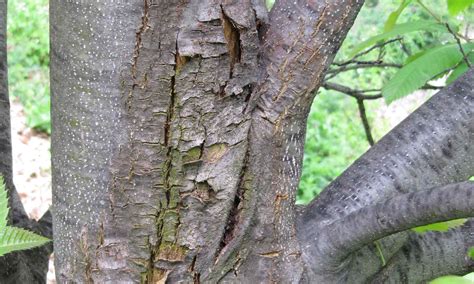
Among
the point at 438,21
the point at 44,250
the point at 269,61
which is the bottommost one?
the point at 44,250

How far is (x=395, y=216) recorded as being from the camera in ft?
3.16

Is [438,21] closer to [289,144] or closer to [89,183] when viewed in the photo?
[289,144]

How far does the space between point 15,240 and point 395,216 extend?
0.56 metres

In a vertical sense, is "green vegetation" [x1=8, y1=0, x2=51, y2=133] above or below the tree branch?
A: above

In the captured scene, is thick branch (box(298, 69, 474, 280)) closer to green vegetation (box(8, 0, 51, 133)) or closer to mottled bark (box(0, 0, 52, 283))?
mottled bark (box(0, 0, 52, 283))

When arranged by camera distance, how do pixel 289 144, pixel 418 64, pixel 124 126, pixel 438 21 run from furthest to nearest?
pixel 438 21, pixel 418 64, pixel 289 144, pixel 124 126

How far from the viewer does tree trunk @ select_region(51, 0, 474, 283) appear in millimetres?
925

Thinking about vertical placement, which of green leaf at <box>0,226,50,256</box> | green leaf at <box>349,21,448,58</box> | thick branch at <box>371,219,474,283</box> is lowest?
thick branch at <box>371,219,474,283</box>

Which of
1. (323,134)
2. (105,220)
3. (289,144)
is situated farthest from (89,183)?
(323,134)

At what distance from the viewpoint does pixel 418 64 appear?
1.36 m

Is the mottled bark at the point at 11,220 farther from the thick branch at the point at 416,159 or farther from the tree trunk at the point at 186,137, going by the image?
the thick branch at the point at 416,159

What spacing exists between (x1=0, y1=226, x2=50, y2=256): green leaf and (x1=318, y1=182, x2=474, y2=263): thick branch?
0.47 metres

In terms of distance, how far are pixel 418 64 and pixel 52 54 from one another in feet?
2.55

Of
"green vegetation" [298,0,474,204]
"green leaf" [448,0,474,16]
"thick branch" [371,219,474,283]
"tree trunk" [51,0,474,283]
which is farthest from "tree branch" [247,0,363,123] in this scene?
"green vegetation" [298,0,474,204]
